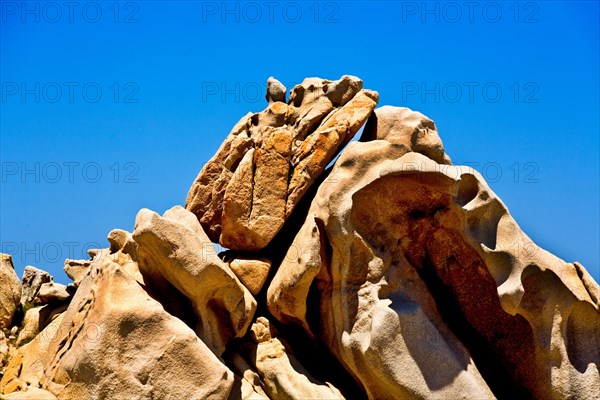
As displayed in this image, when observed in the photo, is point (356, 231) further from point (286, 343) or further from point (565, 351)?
point (565, 351)

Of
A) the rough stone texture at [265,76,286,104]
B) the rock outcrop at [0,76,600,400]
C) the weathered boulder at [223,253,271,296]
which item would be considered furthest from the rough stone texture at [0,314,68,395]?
the rough stone texture at [265,76,286,104]

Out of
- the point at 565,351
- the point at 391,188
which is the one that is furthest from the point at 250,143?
the point at 565,351

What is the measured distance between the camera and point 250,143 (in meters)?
11.2

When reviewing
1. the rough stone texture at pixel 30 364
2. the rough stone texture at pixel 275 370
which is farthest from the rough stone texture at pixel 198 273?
the rough stone texture at pixel 30 364

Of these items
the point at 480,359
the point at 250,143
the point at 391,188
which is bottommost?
the point at 480,359

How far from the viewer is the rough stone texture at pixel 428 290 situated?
381 inches

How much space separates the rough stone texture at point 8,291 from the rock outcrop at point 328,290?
0.82 m

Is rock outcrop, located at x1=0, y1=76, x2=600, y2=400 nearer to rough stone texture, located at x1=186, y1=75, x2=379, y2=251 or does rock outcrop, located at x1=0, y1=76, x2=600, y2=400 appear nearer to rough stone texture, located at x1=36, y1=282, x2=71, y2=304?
rough stone texture, located at x1=186, y1=75, x2=379, y2=251

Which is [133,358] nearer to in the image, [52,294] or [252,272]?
[252,272]

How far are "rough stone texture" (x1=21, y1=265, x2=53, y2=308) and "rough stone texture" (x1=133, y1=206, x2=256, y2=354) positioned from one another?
3.39 m

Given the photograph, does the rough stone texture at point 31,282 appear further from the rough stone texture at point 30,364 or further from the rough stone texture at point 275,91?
the rough stone texture at point 275,91

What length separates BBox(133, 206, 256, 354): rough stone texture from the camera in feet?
31.4

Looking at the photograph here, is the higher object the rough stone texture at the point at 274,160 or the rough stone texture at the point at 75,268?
the rough stone texture at the point at 274,160

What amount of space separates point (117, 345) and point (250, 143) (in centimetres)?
344
